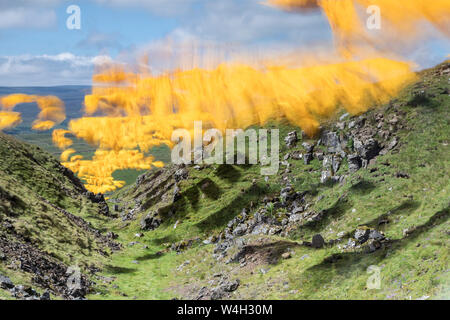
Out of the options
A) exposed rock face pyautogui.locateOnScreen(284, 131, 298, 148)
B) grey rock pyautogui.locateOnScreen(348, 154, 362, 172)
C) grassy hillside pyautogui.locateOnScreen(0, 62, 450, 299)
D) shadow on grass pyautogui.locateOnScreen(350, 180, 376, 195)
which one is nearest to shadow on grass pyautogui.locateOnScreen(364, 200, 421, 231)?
grassy hillside pyautogui.locateOnScreen(0, 62, 450, 299)

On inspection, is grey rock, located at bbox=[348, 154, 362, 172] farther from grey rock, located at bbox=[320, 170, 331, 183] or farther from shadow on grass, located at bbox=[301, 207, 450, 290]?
shadow on grass, located at bbox=[301, 207, 450, 290]

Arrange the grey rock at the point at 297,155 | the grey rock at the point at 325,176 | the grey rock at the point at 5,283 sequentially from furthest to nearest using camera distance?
the grey rock at the point at 297,155, the grey rock at the point at 325,176, the grey rock at the point at 5,283

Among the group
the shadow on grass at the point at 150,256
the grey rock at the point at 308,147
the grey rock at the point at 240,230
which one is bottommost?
the shadow on grass at the point at 150,256

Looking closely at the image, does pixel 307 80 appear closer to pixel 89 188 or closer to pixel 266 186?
pixel 266 186

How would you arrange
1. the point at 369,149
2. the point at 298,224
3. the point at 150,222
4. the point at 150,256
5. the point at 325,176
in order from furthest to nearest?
the point at 150,222, the point at 325,176, the point at 150,256, the point at 369,149, the point at 298,224

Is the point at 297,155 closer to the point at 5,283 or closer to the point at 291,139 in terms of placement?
the point at 291,139

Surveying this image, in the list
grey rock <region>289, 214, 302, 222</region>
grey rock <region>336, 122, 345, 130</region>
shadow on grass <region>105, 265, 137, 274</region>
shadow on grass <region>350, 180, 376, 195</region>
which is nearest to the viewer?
shadow on grass <region>105, 265, 137, 274</region>

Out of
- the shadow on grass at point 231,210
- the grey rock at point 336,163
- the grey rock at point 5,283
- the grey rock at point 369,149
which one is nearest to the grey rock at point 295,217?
the shadow on grass at point 231,210

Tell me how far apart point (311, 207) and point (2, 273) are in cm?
5188

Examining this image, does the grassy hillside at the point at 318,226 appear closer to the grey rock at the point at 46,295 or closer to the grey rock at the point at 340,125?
the grey rock at the point at 340,125

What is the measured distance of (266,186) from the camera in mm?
91875

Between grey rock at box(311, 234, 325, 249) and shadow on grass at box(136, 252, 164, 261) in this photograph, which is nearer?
grey rock at box(311, 234, 325, 249)

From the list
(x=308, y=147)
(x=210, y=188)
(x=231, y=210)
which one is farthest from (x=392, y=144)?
(x=210, y=188)
